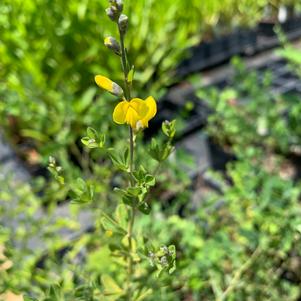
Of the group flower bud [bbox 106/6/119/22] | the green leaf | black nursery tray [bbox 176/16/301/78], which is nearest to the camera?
flower bud [bbox 106/6/119/22]

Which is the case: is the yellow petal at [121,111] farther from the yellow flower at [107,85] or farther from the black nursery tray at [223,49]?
the black nursery tray at [223,49]

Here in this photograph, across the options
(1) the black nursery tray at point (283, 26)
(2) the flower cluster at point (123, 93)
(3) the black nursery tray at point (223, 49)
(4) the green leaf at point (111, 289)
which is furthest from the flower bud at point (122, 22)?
(1) the black nursery tray at point (283, 26)

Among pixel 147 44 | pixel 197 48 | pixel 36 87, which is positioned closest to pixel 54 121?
pixel 36 87

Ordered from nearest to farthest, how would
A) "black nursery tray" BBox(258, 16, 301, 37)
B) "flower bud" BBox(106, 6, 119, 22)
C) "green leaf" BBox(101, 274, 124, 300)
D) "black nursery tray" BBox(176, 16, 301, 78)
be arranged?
1. "flower bud" BBox(106, 6, 119, 22)
2. "green leaf" BBox(101, 274, 124, 300)
3. "black nursery tray" BBox(176, 16, 301, 78)
4. "black nursery tray" BBox(258, 16, 301, 37)

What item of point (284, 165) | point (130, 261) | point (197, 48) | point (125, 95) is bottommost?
point (284, 165)

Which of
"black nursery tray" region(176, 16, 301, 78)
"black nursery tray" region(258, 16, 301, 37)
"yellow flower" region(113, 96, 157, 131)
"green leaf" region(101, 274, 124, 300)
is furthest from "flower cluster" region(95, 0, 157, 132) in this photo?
"black nursery tray" region(258, 16, 301, 37)

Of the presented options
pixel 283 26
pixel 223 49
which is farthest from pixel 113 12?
pixel 283 26

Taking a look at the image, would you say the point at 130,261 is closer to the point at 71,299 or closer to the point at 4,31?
the point at 71,299

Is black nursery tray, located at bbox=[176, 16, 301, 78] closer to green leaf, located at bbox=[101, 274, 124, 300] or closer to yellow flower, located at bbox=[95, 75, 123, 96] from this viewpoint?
green leaf, located at bbox=[101, 274, 124, 300]
